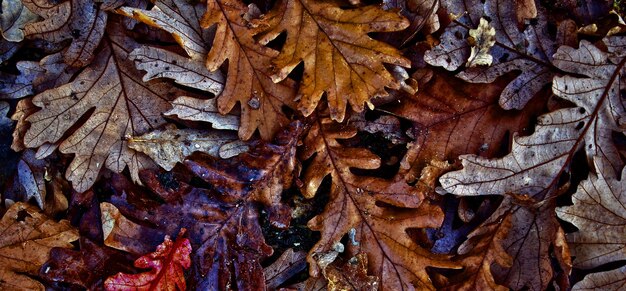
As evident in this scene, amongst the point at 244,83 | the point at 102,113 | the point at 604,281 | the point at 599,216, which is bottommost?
the point at 604,281

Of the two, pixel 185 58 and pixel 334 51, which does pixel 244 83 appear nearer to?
pixel 185 58

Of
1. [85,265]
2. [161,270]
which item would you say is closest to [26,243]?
[85,265]

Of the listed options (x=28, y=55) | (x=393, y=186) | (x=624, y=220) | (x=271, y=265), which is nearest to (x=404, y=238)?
(x=393, y=186)

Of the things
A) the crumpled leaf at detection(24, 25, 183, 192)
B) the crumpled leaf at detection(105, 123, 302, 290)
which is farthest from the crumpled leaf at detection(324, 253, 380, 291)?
the crumpled leaf at detection(24, 25, 183, 192)

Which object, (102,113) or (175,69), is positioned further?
(102,113)

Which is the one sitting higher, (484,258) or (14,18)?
(14,18)

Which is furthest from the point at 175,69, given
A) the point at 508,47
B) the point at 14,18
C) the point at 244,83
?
the point at 508,47

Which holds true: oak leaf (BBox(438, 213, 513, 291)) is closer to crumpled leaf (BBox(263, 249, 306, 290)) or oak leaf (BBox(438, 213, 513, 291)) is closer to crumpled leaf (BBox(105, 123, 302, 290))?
crumpled leaf (BBox(263, 249, 306, 290))
